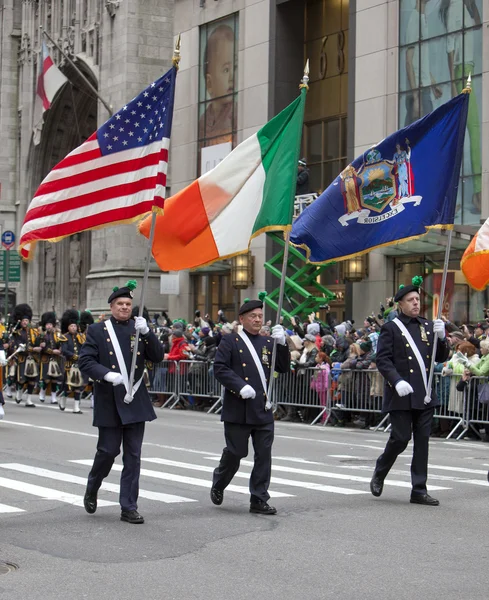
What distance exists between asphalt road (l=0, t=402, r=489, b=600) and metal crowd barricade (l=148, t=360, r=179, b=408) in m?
10.7

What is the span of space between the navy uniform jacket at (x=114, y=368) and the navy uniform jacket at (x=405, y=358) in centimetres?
210

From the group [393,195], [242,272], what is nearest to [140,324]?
[393,195]

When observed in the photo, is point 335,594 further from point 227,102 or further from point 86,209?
point 227,102

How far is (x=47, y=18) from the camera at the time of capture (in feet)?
159

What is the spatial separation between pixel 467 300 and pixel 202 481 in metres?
17.0

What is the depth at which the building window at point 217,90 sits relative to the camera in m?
35.9

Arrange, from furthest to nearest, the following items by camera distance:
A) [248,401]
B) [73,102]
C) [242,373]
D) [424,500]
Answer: [73,102], [424,500], [242,373], [248,401]

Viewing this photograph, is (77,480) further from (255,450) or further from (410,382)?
(410,382)

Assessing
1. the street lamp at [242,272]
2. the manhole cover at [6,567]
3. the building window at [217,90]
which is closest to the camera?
the manhole cover at [6,567]

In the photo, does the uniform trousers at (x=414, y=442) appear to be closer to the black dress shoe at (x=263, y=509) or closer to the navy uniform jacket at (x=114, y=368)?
the black dress shoe at (x=263, y=509)

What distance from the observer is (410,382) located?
1009cm

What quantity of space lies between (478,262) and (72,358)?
11247 millimetres

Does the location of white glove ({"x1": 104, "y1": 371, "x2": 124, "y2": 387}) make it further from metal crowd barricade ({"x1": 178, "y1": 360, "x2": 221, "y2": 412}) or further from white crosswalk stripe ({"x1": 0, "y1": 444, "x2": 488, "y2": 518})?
metal crowd barricade ({"x1": 178, "y1": 360, "x2": 221, "y2": 412})

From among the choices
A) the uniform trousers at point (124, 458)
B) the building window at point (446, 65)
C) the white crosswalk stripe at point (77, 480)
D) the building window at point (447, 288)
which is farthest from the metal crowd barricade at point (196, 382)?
the uniform trousers at point (124, 458)
